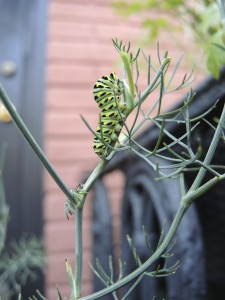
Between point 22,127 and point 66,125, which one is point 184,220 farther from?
point 66,125

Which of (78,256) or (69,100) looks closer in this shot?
(78,256)

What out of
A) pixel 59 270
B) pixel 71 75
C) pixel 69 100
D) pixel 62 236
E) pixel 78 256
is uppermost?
pixel 71 75

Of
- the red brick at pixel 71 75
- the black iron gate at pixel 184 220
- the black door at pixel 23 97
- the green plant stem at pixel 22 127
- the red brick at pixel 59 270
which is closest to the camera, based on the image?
the green plant stem at pixel 22 127

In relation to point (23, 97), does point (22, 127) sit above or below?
below

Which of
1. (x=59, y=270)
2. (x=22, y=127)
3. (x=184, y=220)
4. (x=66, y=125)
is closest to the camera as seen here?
(x=22, y=127)

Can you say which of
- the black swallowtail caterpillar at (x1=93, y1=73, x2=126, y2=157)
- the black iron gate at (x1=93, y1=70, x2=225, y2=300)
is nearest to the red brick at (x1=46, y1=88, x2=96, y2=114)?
the black iron gate at (x1=93, y1=70, x2=225, y2=300)

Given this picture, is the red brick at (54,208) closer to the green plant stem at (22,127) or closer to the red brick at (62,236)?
the red brick at (62,236)

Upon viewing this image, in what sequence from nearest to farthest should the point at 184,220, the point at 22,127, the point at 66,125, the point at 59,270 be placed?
1. the point at 22,127
2. the point at 184,220
3. the point at 59,270
4. the point at 66,125

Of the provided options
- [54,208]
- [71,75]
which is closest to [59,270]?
[54,208]

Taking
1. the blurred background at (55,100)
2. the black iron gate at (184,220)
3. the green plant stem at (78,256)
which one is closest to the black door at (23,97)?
the blurred background at (55,100)
